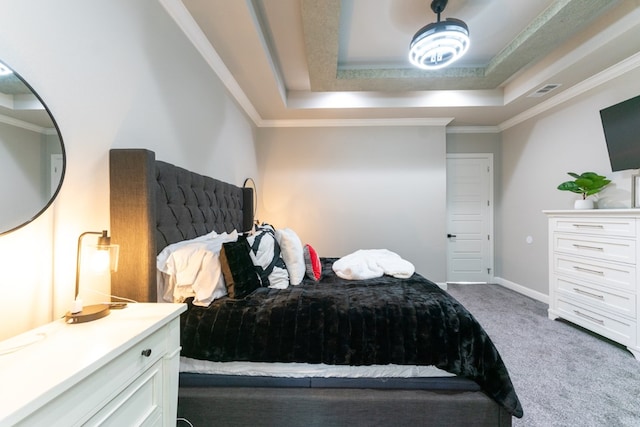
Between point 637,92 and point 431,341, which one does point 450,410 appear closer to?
point 431,341

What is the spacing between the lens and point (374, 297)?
151cm

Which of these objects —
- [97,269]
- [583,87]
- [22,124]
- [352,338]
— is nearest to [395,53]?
[583,87]

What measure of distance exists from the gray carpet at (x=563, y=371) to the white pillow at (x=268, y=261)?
1663 millimetres

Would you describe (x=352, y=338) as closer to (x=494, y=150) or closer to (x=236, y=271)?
(x=236, y=271)

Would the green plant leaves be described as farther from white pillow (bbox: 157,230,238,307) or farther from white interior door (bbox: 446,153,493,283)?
white pillow (bbox: 157,230,238,307)

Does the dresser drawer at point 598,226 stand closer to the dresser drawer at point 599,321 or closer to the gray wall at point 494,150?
the dresser drawer at point 599,321

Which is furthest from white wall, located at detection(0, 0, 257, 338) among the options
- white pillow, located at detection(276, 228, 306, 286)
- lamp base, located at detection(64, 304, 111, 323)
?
white pillow, located at detection(276, 228, 306, 286)

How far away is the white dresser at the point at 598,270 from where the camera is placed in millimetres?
2109

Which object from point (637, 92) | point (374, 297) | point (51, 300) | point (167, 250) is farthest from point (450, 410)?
point (637, 92)

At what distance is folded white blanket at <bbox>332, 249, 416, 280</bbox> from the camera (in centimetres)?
199

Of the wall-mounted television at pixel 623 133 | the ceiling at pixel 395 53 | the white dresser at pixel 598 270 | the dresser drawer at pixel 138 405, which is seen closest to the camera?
the dresser drawer at pixel 138 405

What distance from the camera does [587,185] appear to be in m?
2.63

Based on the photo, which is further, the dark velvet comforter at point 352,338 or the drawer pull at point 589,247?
the drawer pull at point 589,247

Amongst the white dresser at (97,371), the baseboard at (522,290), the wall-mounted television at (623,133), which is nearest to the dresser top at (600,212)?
the wall-mounted television at (623,133)
